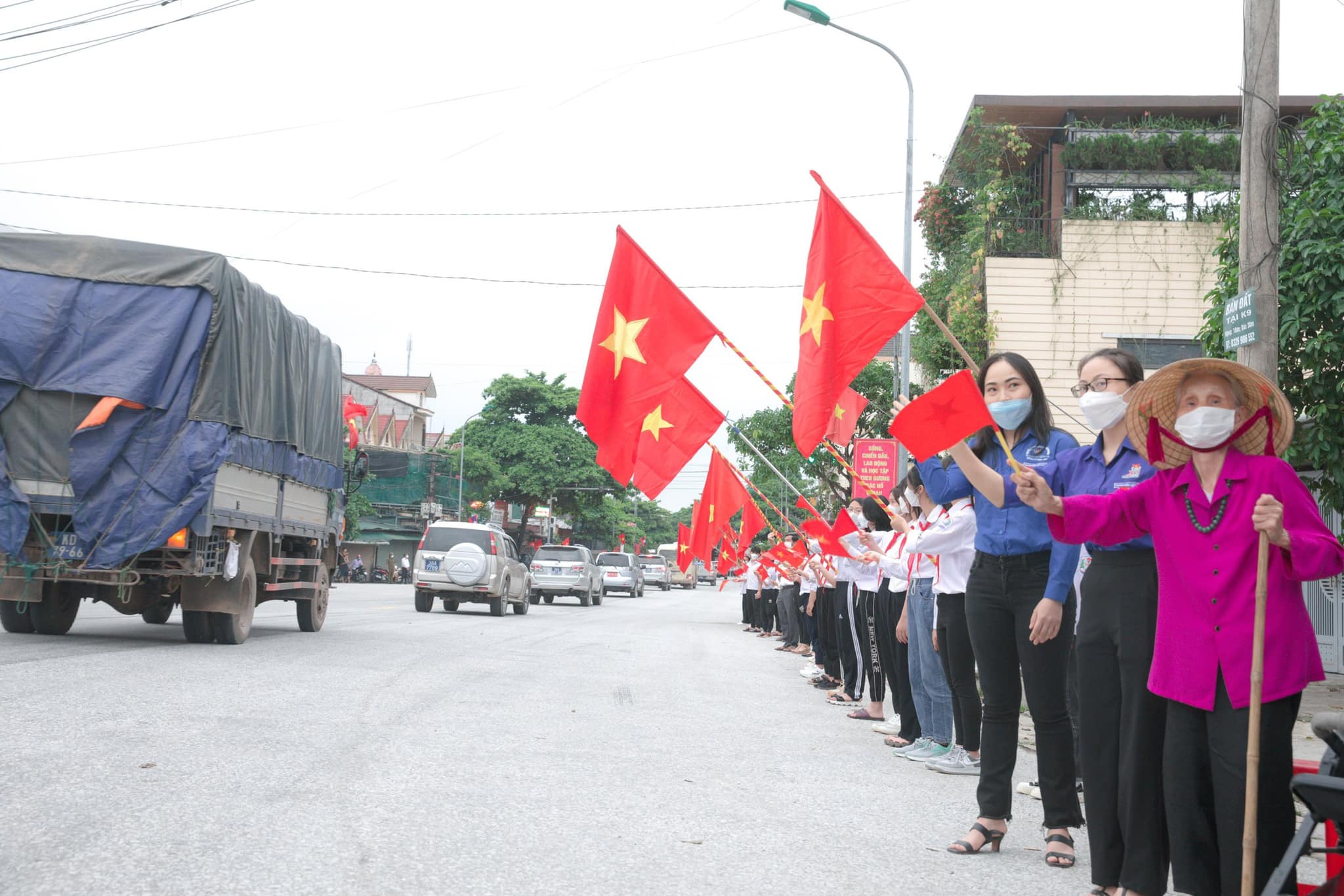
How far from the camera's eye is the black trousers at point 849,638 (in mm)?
11062

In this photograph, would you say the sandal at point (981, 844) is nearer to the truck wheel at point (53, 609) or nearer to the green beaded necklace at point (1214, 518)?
the green beaded necklace at point (1214, 518)

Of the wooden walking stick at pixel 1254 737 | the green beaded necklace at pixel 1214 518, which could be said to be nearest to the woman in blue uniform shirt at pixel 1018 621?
the green beaded necklace at pixel 1214 518

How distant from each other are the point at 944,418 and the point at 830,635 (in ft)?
28.1

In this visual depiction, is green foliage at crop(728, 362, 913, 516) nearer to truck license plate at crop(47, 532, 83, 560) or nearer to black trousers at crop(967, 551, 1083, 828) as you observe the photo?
truck license plate at crop(47, 532, 83, 560)

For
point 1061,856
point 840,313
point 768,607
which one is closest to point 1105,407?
point 1061,856

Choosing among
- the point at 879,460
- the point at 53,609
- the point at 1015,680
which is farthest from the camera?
the point at 879,460

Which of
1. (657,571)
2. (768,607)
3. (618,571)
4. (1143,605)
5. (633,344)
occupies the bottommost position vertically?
(657,571)

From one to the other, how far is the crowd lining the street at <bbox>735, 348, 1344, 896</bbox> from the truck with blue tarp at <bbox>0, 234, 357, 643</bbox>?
8.65 meters

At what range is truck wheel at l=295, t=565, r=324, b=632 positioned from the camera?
16.7m

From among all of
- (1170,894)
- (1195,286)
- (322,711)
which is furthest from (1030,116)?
(1170,894)

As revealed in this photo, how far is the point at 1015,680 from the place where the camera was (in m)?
5.33

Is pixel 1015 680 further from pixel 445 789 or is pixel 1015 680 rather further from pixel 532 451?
pixel 532 451

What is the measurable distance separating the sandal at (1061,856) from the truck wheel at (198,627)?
10.5 metres

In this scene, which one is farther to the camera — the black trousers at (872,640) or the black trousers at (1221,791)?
the black trousers at (872,640)
